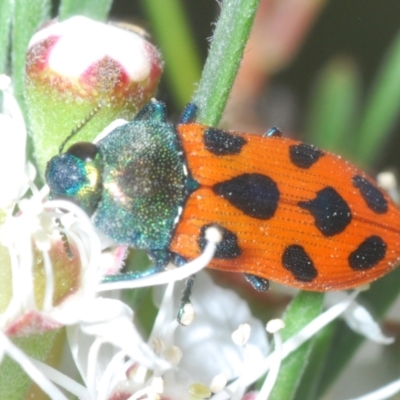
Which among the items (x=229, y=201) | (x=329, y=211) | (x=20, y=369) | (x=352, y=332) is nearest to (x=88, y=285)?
(x=20, y=369)

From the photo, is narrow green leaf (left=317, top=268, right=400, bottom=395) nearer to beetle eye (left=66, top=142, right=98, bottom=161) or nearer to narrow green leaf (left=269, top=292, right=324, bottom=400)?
narrow green leaf (left=269, top=292, right=324, bottom=400)

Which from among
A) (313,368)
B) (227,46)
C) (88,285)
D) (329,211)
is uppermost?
(227,46)

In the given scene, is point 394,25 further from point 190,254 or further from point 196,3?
point 190,254

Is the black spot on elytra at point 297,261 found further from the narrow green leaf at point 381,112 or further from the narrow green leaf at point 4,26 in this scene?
the narrow green leaf at point 381,112

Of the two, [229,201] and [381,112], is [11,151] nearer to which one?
[229,201]

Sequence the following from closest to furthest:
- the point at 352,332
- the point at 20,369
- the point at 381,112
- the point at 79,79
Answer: the point at 20,369 → the point at 79,79 → the point at 352,332 → the point at 381,112

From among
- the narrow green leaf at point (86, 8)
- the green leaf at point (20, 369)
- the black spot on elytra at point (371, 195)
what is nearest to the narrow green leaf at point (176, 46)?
the narrow green leaf at point (86, 8)
